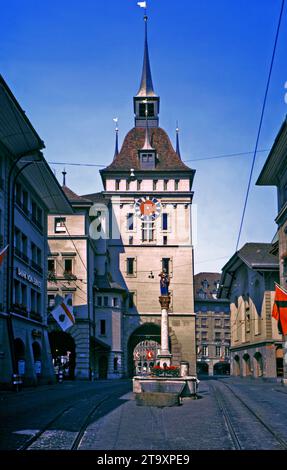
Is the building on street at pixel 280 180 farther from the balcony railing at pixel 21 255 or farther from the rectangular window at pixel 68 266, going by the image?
the rectangular window at pixel 68 266

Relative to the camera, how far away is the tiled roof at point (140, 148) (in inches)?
3420

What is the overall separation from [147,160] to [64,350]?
2991 cm

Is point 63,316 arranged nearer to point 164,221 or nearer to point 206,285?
point 164,221

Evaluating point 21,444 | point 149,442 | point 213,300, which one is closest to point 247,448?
point 149,442

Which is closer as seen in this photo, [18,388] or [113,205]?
[18,388]

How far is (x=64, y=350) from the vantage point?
67062 mm

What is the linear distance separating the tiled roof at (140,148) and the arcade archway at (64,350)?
25676 millimetres

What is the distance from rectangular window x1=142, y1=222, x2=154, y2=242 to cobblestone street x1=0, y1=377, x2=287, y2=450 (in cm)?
5882

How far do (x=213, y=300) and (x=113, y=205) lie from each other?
52197mm

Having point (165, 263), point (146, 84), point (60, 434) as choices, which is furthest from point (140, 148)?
point (60, 434)

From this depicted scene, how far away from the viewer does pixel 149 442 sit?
14.2 m

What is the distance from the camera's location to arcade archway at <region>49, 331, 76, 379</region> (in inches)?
2473

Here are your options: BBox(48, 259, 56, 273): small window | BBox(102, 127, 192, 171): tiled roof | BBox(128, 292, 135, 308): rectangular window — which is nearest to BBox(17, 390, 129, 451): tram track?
BBox(48, 259, 56, 273): small window

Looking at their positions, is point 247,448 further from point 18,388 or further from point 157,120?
point 157,120
